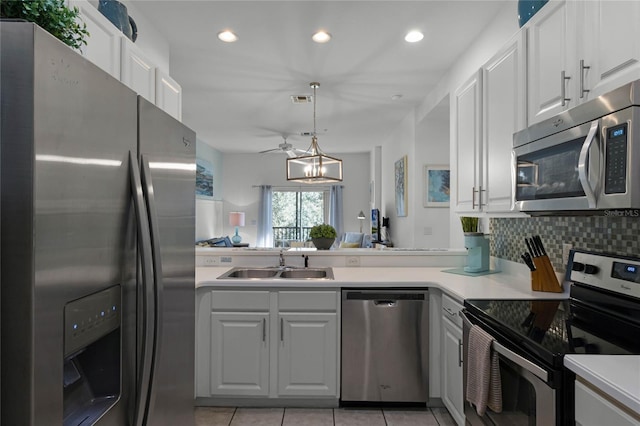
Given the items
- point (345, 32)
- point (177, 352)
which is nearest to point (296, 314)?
point (177, 352)

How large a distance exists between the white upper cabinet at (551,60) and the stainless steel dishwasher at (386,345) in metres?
1.29

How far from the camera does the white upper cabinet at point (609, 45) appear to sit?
1221 millimetres

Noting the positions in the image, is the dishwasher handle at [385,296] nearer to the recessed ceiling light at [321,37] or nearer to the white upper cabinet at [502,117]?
the white upper cabinet at [502,117]

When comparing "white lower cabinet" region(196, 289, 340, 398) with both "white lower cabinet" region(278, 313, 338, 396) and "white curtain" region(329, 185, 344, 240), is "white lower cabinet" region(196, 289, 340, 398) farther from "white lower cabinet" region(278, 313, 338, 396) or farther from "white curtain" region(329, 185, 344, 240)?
"white curtain" region(329, 185, 344, 240)

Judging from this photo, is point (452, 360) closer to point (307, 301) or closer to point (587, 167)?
point (307, 301)

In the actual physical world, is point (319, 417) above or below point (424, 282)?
below

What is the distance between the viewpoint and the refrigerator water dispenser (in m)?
0.76

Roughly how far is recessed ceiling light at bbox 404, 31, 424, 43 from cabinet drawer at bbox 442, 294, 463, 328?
2.02 m

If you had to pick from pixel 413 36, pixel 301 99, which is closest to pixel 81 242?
pixel 413 36

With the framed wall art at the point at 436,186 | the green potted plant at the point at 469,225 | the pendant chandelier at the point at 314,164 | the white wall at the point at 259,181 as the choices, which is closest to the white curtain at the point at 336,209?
the white wall at the point at 259,181

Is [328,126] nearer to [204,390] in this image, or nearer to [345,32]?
[345,32]

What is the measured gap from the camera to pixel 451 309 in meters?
2.16

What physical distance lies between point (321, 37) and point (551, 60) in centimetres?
181

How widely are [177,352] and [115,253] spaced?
529 mm
